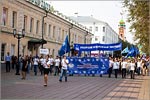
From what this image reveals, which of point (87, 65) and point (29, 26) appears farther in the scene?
point (29, 26)

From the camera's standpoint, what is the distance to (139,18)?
2300cm

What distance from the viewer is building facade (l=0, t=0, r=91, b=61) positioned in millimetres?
36250

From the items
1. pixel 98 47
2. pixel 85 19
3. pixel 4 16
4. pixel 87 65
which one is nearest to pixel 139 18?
pixel 87 65

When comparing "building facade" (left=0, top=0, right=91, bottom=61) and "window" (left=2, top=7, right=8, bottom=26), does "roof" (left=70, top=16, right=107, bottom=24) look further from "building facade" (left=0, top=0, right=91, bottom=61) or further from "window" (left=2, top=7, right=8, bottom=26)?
"window" (left=2, top=7, right=8, bottom=26)

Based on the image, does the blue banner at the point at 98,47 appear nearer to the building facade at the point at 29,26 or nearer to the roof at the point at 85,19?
the building facade at the point at 29,26

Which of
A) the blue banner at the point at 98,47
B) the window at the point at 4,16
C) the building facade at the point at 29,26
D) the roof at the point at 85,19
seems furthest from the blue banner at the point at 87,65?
the roof at the point at 85,19

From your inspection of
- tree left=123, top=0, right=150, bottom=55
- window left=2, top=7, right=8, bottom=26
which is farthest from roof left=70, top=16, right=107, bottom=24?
tree left=123, top=0, right=150, bottom=55

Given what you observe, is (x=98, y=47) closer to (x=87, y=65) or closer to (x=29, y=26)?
(x=87, y=65)

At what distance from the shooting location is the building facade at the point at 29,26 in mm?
36250

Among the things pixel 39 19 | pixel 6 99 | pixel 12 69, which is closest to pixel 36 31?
pixel 39 19

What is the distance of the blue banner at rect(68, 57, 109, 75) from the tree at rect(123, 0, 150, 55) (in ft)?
25.7

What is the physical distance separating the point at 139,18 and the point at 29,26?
74.2ft

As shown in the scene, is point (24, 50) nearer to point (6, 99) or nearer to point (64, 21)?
point (64, 21)

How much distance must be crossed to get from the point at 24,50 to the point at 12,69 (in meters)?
6.20
